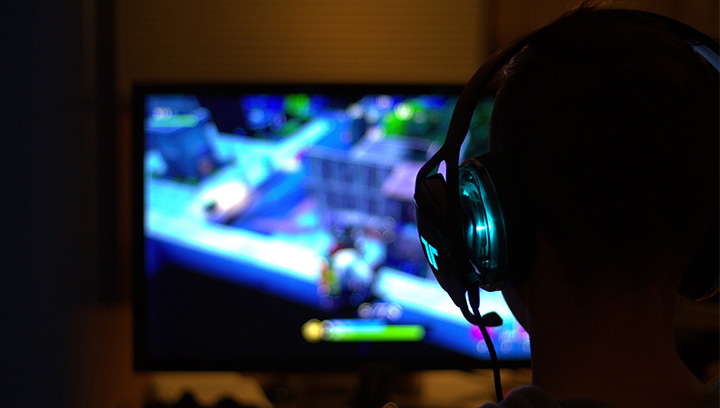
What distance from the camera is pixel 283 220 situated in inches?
42.0

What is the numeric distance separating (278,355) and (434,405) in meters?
0.32

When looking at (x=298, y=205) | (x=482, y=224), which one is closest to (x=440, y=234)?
(x=482, y=224)

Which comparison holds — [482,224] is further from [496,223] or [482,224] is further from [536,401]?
[536,401]

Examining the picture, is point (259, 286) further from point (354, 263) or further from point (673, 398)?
point (673, 398)

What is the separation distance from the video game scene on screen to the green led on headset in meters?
0.55

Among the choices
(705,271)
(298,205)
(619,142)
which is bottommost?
(298,205)

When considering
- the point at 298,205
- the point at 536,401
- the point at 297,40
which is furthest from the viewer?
the point at 297,40

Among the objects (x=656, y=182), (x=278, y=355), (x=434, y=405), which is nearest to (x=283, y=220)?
(x=278, y=355)

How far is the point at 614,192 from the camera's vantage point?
0.42m

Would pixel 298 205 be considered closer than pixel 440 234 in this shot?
No

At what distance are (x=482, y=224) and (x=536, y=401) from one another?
0.15 m

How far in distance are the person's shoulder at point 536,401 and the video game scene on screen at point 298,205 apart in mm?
651

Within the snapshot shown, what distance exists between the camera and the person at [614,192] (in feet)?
1.37

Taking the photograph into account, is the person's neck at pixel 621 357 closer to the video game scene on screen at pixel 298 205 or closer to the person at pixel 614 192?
the person at pixel 614 192
